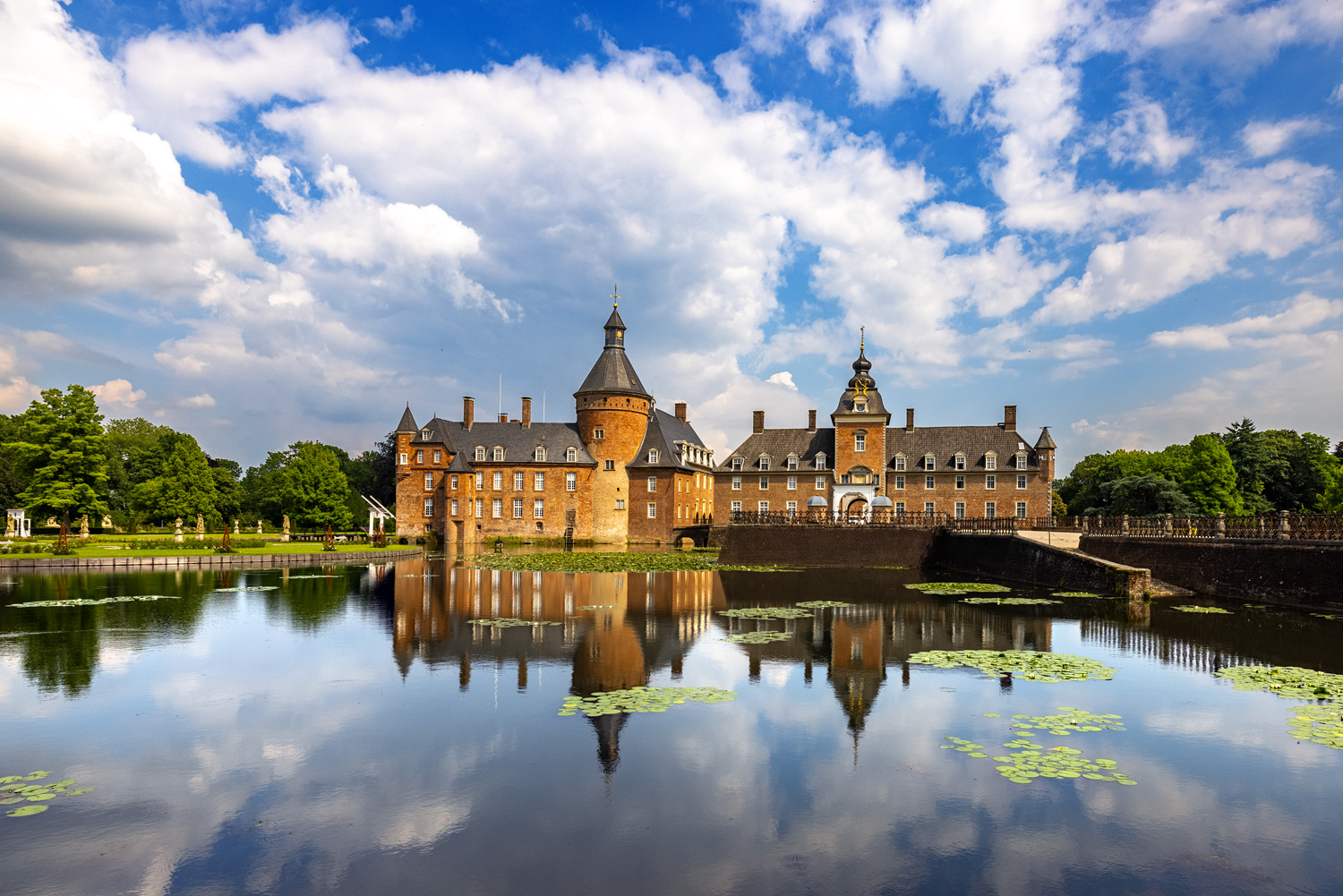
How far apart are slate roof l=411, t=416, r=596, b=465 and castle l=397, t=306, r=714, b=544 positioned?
78 mm

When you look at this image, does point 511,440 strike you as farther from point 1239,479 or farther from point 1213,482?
point 1239,479

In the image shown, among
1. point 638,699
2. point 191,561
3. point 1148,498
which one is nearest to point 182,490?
point 191,561

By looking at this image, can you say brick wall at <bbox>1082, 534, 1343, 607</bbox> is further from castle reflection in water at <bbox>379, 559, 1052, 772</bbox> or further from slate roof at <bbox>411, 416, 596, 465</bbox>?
slate roof at <bbox>411, 416, 596, 465</bbox>

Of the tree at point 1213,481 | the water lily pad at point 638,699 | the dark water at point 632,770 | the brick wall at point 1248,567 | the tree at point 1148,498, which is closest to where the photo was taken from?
the dark water at point 632,770

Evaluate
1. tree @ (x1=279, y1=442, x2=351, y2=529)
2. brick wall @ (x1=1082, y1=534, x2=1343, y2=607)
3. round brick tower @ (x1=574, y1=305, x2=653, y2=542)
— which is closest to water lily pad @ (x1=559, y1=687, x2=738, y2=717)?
brick wall @ (x1=1082, y1=534, x2=1343, y2=607)

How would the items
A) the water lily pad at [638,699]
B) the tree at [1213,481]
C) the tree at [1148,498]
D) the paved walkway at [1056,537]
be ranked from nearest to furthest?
the water lily pad at [638,699] < the paved walkway at [1056,537] < the tree at [1148,498] < the tree at [1213,481]

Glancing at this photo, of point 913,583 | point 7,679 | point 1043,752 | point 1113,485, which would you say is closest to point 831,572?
point 913,583

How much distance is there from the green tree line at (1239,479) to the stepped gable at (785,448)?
19772 millimetres

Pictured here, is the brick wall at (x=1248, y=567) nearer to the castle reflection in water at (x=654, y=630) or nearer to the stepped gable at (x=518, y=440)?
the castle reflection in water at (x=654, y=630)

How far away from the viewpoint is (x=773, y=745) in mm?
9211

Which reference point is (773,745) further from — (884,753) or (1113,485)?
(1113,485)

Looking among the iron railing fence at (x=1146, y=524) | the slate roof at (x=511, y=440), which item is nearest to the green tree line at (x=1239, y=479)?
the iron railing fence at (x=1146, y=524)

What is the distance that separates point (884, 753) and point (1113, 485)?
184ft

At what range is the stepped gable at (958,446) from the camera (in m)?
53.9
